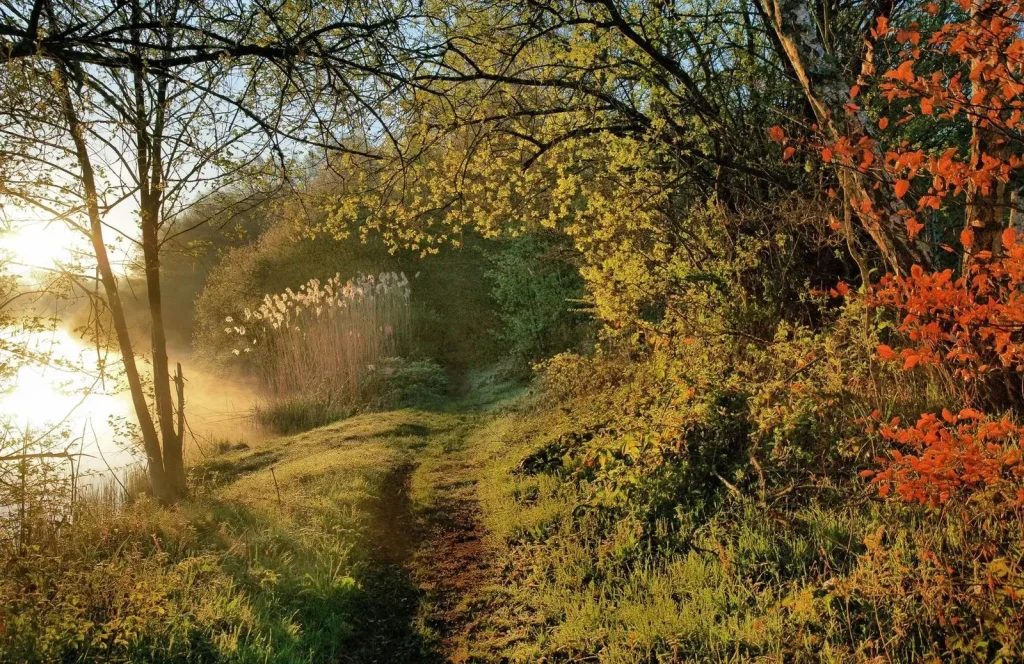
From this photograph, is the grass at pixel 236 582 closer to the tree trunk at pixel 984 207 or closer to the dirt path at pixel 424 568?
the dirt path at pixel 424 568

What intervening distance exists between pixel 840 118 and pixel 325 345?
26.4 ft

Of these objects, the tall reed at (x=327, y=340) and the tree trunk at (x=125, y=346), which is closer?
the tree trunk at (x=125, y=346)

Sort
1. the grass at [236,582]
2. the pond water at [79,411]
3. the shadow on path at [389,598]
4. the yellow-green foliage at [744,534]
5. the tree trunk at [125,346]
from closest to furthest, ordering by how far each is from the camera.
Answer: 1. the yellow-green foliage at [744,534]
2. the grass at [236,582]
3. the shadow on path at [389,598]
4. the pond water at [79,411]
5. the tree trunk at [125,346]

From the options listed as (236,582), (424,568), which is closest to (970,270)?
(424,568)

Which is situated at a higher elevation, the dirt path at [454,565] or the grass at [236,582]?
the grass at [236,582]

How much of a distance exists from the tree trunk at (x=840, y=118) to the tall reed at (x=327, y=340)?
25.6 ft

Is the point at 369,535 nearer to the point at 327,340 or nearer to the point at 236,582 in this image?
the point at 236,582

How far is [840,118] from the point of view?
14.6 feet

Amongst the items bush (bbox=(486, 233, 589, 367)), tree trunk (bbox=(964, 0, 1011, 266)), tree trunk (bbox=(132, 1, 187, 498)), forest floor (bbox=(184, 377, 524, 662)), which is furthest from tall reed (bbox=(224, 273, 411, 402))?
tree trunk (bbox=(964, 0, 1011, 266))

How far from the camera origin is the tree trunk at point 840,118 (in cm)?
424

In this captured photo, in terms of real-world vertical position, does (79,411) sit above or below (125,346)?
below

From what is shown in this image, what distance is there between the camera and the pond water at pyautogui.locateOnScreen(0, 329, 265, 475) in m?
4.17

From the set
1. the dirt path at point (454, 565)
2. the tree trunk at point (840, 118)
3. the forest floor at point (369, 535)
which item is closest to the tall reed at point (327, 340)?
the forest floor at point (369, 535)

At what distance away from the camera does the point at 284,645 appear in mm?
3279
